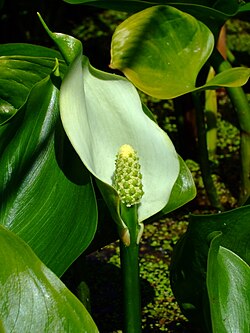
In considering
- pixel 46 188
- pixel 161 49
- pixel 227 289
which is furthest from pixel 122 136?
pixel 161 49

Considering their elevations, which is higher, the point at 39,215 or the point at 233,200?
the point at 39,215

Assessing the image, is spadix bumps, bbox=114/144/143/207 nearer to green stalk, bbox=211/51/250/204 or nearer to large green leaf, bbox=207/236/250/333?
large green leaf, bbox=207/236/250/333

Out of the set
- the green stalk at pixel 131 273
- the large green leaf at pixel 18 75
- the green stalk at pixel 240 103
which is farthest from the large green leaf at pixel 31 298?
the green stalk at pixel 240 103

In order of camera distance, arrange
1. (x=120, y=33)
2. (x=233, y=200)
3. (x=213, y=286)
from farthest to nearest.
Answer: (x=233, y=200) < (x=120, y=33) < (x=213, y=286)

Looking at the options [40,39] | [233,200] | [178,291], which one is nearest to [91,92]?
[178,291]

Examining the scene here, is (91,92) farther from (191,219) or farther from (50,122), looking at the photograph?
(191,219)
